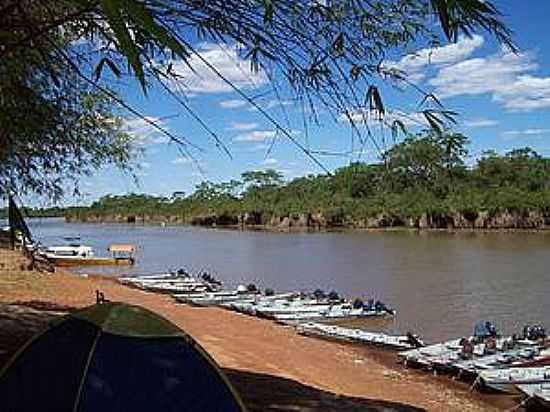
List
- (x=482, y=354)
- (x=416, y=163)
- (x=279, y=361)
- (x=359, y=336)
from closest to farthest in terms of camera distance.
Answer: (x=416, y=163), (x=279, y=361), (x=482, y=354), (x=359, y=336)

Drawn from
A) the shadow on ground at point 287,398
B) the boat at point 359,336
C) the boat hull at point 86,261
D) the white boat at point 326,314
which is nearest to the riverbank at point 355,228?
the boat hull at point 86,261

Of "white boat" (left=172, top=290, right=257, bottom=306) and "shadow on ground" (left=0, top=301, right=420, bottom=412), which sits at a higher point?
"shadow on ground" (left=0, top=301, right=420, bottom=412)

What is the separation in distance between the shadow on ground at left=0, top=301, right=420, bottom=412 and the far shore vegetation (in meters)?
2.08

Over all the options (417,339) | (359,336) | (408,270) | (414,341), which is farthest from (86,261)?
(414,341)

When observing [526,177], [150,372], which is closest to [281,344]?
[150,372]

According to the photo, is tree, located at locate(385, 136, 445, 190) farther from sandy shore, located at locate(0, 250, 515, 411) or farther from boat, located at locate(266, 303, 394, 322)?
boat, located at locate(266, 303, 394, 322)

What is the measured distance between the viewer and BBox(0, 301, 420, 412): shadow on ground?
7.87 meters

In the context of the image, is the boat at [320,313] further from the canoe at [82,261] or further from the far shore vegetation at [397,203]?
the canoe at [82,261]

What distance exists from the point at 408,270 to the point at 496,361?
1752 centimetres

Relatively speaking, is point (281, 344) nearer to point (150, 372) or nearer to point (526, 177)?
point (150, 372)

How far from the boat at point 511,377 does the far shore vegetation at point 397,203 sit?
295 cm

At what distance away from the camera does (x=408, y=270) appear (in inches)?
1236

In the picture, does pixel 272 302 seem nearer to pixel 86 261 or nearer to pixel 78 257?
pixel 86 261

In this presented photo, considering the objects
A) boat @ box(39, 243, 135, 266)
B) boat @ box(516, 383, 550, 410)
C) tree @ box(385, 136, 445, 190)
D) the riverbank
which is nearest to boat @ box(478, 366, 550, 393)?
boat @ box(516, 383, 550, 410)
